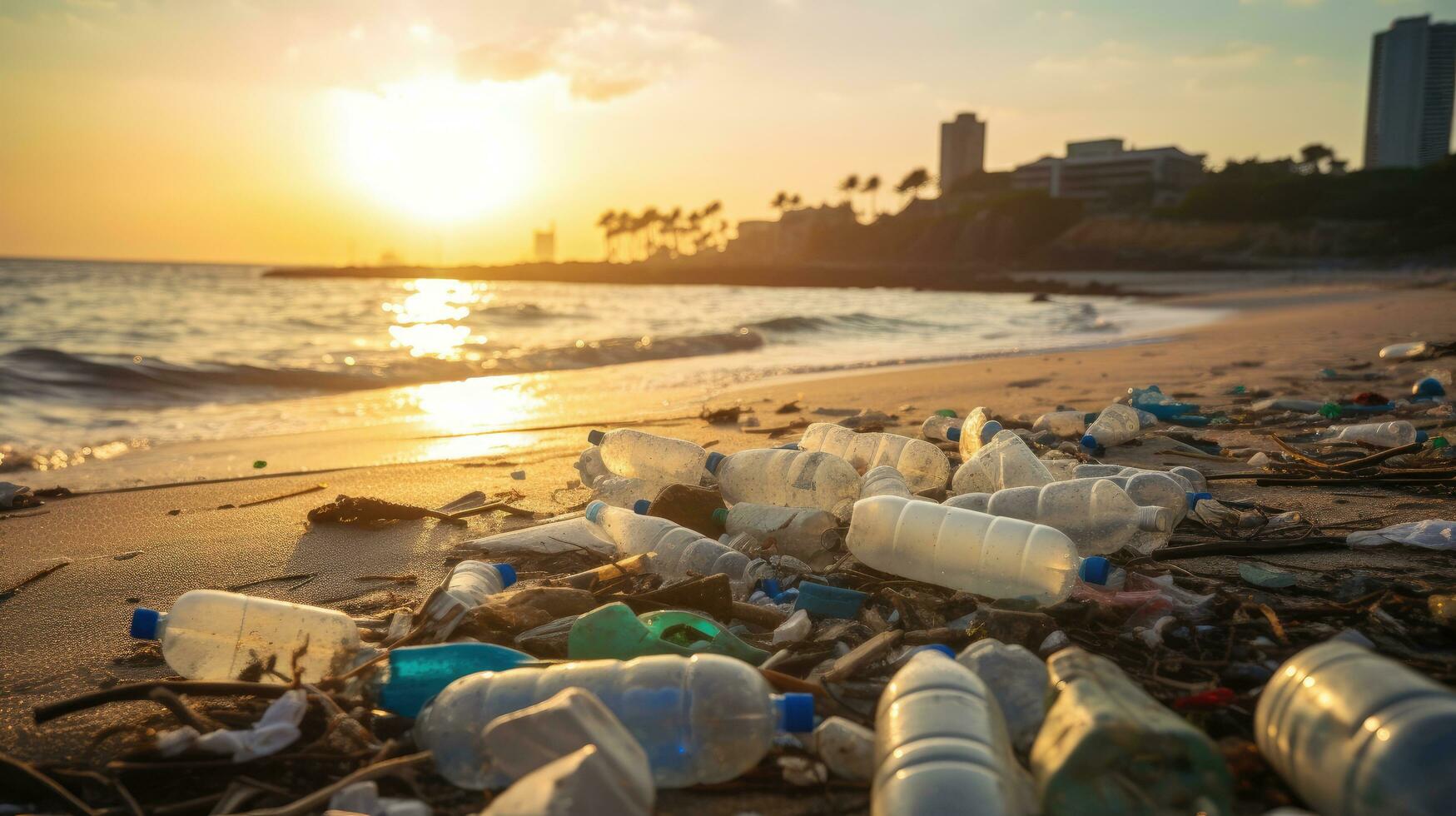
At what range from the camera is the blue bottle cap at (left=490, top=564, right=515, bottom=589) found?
8.13 feet

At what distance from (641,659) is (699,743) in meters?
0.18

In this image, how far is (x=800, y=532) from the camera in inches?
108

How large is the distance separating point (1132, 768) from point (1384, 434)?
3694mm

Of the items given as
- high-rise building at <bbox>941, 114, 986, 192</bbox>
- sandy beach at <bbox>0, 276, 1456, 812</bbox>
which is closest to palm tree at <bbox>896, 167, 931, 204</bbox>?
high-rise building at <bbox>941, 114, 986, 192</bbox>

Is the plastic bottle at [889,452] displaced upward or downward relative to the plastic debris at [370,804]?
upward

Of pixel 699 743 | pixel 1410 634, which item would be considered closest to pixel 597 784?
pixel 699 743

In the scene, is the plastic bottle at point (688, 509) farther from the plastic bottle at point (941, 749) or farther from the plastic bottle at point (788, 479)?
the plastic bottle at point (941, 749)

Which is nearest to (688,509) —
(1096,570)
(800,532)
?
(800,532)

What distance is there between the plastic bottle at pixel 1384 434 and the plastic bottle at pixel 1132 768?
3.49 m

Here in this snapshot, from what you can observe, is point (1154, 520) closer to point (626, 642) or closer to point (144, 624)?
point (626, 642)

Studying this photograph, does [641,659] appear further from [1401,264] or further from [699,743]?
[1401,264]

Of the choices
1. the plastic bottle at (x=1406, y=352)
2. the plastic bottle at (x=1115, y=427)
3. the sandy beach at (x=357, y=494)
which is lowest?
the sandy beach at (x=357, y=494)

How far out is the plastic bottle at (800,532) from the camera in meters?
2.75

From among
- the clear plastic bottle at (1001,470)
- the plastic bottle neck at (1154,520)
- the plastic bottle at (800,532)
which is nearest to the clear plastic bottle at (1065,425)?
the clear plastic bottle at (1001,470)
